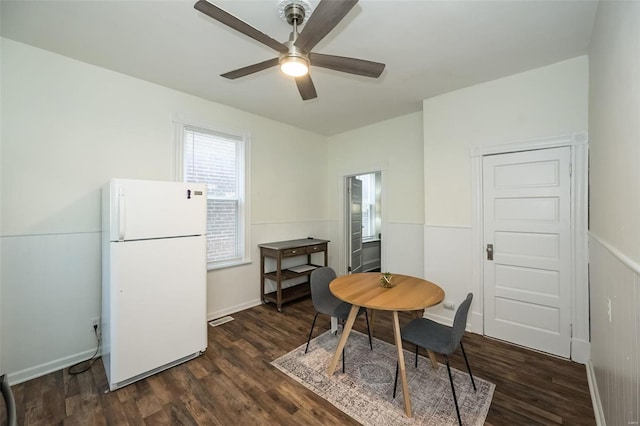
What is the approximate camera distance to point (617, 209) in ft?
4.33

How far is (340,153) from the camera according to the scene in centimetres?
471

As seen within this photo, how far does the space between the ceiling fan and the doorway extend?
2560 millimetres

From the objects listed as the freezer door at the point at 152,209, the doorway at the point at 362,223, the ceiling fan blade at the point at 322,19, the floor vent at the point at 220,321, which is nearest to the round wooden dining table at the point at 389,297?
the freezer door at the point at 152,209

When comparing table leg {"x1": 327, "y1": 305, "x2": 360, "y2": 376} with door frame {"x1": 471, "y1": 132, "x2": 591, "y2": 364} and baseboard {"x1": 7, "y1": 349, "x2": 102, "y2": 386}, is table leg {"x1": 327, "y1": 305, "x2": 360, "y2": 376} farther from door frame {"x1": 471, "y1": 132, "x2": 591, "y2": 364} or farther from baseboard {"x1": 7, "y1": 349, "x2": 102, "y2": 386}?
baseboard {"x1": 7, "y1": 349, "x2": 102, "y2": 386}

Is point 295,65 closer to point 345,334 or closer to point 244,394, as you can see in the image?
point 345,334

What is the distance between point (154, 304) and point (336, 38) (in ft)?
8.78

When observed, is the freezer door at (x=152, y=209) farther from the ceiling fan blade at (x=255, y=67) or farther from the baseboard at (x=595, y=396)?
the baseboard at (x=595, y=396)

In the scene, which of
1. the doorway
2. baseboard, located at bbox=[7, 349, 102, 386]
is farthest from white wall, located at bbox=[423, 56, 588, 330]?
baseboard, located at bbox=[7, 349, 102, 386]

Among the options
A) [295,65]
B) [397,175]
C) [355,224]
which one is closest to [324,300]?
[295,65]

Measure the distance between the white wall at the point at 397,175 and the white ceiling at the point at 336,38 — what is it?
0.92 m

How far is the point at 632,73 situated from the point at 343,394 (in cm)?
244

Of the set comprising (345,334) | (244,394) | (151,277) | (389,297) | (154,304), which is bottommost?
(244,394)

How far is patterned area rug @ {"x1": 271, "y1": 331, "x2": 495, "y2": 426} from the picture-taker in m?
1.72

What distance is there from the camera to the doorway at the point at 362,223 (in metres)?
4.72
